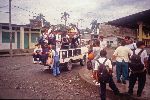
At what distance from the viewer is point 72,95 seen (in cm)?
920

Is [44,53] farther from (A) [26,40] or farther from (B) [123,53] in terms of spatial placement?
(A) [26,40]

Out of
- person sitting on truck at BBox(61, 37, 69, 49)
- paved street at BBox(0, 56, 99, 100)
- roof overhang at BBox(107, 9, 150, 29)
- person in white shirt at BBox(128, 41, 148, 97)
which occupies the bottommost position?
paved street at BBox(0, 56, 99, 100)

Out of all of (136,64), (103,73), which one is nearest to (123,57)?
(136,64)

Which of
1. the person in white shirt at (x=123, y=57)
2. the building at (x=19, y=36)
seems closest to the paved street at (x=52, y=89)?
the person in white shirt at (x=123, y=57)

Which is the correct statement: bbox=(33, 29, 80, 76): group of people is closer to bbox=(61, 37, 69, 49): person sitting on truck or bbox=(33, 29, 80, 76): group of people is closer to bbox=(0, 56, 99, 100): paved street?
bbox=(61, 37, 69, 49): person sitting on truck

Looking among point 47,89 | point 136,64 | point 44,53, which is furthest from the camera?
point 44,53

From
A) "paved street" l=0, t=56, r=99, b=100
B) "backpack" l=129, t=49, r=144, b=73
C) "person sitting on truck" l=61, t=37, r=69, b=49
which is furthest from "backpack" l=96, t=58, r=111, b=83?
"person sitting on truck" l=61, t=37, r=69, b=49

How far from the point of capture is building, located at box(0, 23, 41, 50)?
33.0 meters

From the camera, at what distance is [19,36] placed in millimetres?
36156

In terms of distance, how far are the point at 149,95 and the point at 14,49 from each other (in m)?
27.7

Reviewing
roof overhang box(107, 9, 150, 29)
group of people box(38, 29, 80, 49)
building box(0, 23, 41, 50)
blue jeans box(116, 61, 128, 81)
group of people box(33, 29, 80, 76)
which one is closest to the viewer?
blue jeans box(116, 61, 128, 81)

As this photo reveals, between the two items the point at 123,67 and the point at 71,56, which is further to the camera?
the point at 71,56

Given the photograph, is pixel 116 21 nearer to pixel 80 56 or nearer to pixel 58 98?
pixel 58 98

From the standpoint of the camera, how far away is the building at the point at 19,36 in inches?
1300
